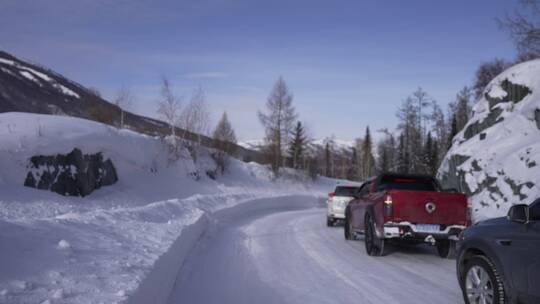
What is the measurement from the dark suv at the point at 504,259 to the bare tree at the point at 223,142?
40610mm

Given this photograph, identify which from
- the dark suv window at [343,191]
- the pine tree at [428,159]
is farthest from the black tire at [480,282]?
the pine tree at [428,159]

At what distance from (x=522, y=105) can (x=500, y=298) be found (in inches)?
655

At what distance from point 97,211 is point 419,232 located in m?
7.24

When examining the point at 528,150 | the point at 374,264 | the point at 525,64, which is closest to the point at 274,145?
the point at 525,64

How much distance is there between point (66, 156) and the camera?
79.5 feet

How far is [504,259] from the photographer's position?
482cm

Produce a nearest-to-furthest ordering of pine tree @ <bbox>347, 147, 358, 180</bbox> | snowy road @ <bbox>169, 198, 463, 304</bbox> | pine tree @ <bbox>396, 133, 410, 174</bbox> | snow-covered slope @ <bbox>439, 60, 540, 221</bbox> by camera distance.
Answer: snowy road @ <bbox>169, 198, 463, 304</bbox> → snow-covered slope @ <bbox>439, 60, 540, 221</bbox> → pine tree @ <bbox>396, 133, 410, 174</bbox> → pine tree @ <bbox>347, 147, 358, 180</bbox>

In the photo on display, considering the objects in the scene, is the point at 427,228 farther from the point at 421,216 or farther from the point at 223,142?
the point at 223,142

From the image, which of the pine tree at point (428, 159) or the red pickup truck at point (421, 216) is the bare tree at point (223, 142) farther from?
the red pickup truck at point (421, 216)

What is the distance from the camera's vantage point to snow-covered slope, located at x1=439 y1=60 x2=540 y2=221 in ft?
50.5

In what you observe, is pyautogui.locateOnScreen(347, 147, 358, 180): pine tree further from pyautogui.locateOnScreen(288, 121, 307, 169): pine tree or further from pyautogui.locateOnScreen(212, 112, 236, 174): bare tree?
pyautogui.locateOnScreen(212, 112, 236, 174): bare tree

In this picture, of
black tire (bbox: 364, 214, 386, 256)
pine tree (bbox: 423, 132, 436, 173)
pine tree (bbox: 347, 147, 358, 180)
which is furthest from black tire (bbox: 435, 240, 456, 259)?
pine tree (bbox: 347, 147, 358, 180)

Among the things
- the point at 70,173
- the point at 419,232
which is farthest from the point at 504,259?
the point at 70,173

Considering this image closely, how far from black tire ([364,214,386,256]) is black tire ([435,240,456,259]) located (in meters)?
1.21
